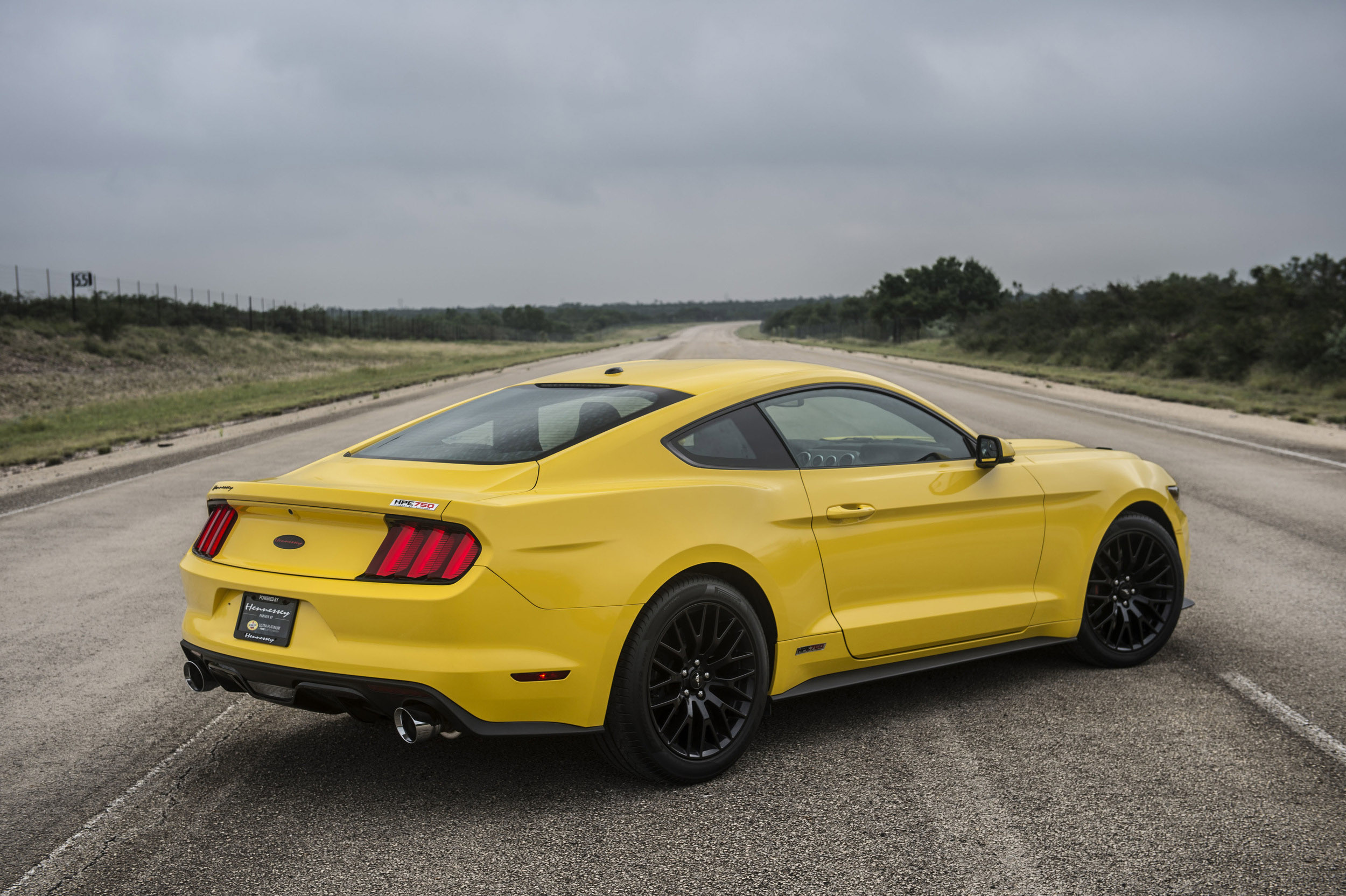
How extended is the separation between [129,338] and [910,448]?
44509 millimetres

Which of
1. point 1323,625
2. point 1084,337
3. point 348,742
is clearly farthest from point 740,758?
point 1084,337

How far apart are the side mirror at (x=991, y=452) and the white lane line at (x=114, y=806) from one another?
345 centimetres

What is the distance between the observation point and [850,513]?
13.5 ft

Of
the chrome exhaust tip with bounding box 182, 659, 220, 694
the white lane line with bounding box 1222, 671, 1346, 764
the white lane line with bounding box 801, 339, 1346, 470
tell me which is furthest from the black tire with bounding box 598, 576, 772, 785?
the white lane line with bounding box 801, 339, 1346, 470

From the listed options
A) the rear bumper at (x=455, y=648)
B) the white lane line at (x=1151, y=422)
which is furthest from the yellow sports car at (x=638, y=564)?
the white lane line at (x=1151, y=422)

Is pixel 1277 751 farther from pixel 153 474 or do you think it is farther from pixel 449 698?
pixel 153 474

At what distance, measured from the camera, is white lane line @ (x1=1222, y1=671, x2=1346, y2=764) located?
4.04 meters

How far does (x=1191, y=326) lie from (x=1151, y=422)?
1894cm

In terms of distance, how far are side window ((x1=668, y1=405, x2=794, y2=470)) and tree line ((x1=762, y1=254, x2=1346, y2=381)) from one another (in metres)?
25.4

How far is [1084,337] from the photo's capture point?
40938 millimetres

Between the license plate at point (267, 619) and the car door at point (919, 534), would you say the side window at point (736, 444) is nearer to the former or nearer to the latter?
the car door at point (919, 534)

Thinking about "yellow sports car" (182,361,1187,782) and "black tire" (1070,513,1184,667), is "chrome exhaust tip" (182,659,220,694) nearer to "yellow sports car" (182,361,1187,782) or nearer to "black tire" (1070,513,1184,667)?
"yellow sports car" (182,361,1187,782)

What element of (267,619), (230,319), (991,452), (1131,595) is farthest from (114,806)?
(230,319)

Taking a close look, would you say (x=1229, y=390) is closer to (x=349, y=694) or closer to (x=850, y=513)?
(x=850, y=513)
